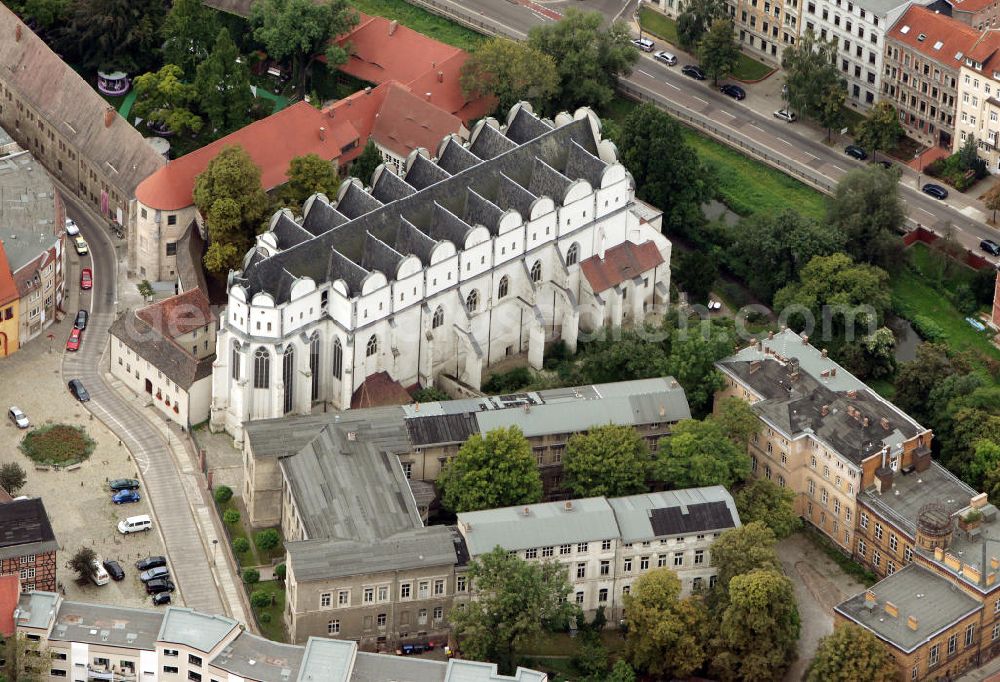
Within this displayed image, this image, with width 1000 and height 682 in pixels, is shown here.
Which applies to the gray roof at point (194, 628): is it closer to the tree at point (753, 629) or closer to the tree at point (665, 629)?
the tree at point (665, 629)

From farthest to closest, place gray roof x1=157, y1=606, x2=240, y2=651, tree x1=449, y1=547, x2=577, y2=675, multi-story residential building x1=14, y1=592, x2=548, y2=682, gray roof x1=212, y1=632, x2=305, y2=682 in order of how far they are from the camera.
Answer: tree x1=449, y1=547, x2=577, y2=675, gray roof x1=157, y1=606, x2=240, y2=651, multi-story residential building x1=14, y1=592, x2=548, y2=682, gray roof x1=212, y1=632, x2=305, y2=682

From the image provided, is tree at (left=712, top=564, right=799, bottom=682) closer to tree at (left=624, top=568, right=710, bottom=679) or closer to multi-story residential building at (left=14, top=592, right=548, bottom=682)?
tree at (left=624, top=568, right=710, bottom=679)

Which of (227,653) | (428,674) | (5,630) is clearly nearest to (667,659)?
(428,674)

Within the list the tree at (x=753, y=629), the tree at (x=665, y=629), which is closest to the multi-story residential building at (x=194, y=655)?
the tree at (x=665, y=629)

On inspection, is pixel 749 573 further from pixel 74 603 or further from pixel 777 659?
pixel 74 603

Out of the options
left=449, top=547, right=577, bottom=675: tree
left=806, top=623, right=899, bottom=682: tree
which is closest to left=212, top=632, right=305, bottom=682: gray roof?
left=449, top=547, right=577, bottom=675: tree
